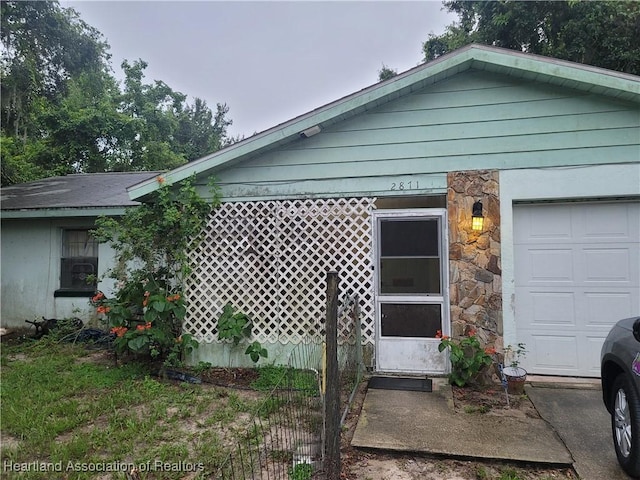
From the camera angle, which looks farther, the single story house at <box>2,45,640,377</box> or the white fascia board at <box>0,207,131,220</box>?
the white fascia board at <box>0,207,131,220</box>

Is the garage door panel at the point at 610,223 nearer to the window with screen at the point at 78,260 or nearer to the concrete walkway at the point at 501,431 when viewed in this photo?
the concrete walkway at the point at 501,431

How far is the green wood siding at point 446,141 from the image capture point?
4141mm

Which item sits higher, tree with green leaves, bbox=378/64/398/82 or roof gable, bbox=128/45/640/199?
tree with green leaves, bbox=378/64/398/82

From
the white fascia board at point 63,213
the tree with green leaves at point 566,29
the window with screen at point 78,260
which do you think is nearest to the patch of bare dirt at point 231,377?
the white fascia board at point 63,213

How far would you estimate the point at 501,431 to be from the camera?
3102 millimetres

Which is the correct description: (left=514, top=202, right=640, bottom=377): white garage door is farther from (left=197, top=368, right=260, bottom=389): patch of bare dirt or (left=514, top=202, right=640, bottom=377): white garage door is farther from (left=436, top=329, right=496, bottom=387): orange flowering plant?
(left=197, top=368, right=260, bottom=389): patch of bare dirt

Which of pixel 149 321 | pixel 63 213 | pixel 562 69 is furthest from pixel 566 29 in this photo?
pixel 63 213

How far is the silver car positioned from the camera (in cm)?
233

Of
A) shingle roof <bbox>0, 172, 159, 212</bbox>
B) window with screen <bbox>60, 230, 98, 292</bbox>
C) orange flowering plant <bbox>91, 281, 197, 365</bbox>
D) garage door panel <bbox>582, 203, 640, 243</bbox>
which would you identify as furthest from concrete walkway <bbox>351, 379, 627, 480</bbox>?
window with screen <bbox>60, 230, 98, 292</bbox>

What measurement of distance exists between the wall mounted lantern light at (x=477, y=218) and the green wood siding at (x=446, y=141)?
50 centimetres

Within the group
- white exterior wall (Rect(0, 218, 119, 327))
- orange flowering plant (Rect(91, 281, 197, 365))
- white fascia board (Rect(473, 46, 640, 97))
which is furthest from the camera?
white exterior wall (Rect(0, 218, 119, 327))

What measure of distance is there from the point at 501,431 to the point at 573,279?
86.9 inches

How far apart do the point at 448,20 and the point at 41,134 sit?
17.8 metres

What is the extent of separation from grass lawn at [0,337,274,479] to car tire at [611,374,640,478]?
9.54ft
